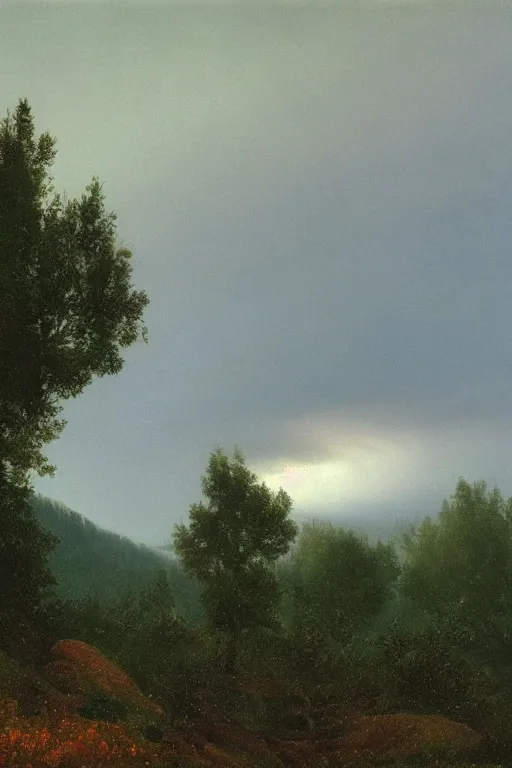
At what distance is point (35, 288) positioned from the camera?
796 inches

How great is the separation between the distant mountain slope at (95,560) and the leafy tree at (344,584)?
36213 mm

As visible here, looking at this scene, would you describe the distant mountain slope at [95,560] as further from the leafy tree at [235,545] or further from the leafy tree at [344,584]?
the leafy tree at [235,545]

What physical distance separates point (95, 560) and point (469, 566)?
10259cm

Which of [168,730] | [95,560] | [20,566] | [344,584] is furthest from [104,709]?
[95,560]

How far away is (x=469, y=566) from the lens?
5103 cm

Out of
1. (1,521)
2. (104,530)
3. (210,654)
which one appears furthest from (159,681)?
(104,530)

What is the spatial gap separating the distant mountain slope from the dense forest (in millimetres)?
52843

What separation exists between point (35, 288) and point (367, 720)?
79.5 ft

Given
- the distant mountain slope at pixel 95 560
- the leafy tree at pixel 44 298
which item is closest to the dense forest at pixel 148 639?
the leafy tree at pixel 44 298

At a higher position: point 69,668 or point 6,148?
point 6,148

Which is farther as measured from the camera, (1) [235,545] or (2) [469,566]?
(2) [469,566]

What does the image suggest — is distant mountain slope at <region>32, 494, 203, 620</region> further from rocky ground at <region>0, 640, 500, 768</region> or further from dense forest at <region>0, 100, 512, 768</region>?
rocky ground at <region>0, 640, 500, 768</region>

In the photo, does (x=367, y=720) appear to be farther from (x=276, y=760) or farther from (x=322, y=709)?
(x=276, y=760)

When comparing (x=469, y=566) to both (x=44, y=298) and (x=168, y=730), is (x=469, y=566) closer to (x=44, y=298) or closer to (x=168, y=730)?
(x=168, y=730)
